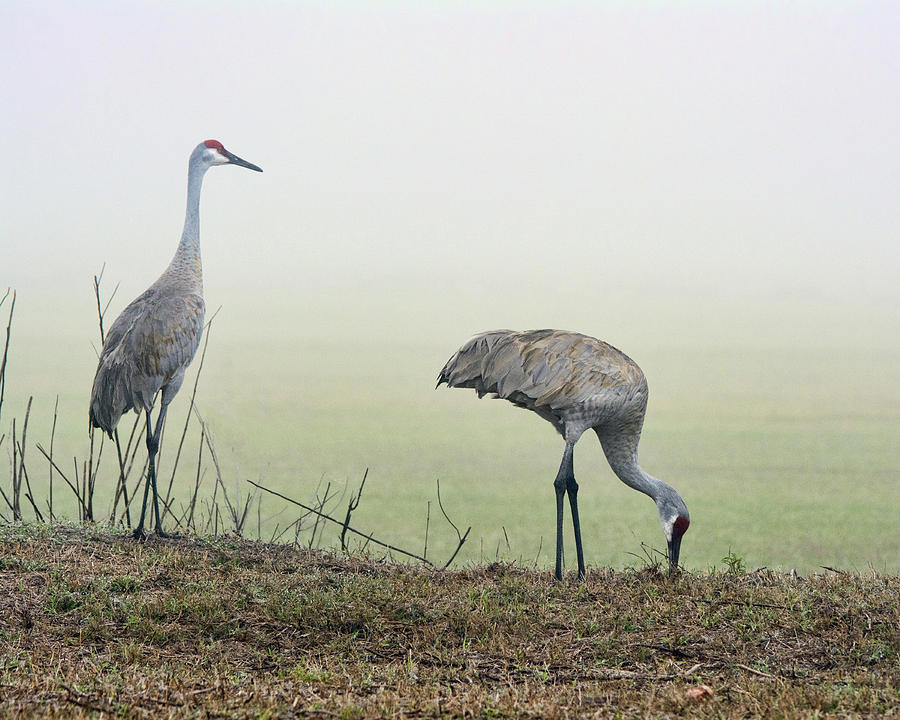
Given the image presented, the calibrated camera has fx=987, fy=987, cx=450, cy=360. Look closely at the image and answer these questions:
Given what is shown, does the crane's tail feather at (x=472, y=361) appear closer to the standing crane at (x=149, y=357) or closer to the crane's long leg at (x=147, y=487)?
the standing crane at (x=149, y=357)

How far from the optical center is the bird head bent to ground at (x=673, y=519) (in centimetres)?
714

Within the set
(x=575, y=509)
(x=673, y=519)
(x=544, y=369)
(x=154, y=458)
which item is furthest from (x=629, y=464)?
(x=154, y=458)

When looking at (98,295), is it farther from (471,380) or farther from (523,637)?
(523,637)

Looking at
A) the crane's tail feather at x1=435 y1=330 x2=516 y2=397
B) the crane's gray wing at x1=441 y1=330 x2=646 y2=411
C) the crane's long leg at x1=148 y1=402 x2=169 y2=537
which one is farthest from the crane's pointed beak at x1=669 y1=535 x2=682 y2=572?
the crane's long leg at x1=148 y1=402 x2=169 y2=537

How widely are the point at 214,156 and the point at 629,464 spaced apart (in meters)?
4.53

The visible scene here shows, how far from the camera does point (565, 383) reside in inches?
266

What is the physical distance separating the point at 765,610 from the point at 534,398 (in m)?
2.06

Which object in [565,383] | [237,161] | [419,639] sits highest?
[237,161]

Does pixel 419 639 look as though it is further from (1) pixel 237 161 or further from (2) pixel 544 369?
(1) pixel 237 161

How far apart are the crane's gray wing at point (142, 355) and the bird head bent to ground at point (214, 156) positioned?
1585 millimetres

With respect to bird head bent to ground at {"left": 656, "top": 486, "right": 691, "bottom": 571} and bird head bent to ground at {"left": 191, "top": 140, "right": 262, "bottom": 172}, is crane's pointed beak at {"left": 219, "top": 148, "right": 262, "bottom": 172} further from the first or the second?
bird head bent to ground at {"left": 656, "top": 486, "right": 691, "bottom": 571}

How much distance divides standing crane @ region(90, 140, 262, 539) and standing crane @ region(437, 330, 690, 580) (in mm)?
2076

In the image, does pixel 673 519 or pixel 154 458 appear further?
pixel 154 458

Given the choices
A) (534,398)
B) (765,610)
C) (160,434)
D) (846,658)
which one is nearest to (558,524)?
(534,398)
